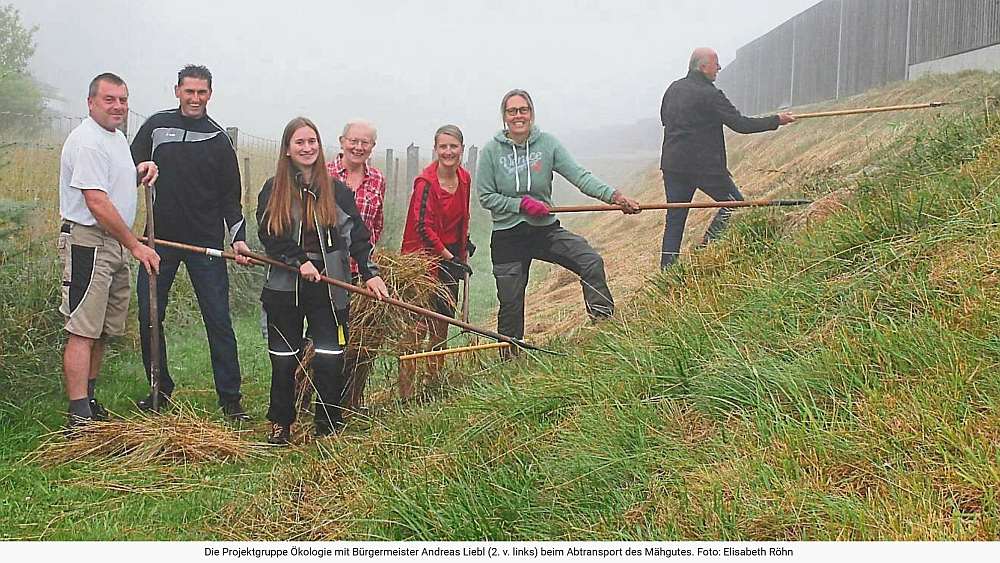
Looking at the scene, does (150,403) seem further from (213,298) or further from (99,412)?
(213,298)

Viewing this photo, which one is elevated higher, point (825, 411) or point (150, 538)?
point (825, 411)

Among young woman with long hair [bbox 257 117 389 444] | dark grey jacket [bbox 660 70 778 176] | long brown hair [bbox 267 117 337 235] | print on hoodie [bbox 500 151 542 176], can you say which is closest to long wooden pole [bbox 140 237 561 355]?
young woman with long hair [bbox 257 117 389 444]

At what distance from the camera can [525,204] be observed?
557cm

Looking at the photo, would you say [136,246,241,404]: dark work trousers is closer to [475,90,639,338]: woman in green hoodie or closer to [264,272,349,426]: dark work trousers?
[264,272,349,426]: dark work trousers

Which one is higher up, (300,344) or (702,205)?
(702,205)

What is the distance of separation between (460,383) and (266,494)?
1.40 metres

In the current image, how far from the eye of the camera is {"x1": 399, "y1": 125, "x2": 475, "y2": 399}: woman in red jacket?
5.53m

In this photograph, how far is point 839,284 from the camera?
4.36 meters

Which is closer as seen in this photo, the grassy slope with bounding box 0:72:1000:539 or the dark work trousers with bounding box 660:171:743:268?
the grassy slope with bounding box 0:72:1000:539

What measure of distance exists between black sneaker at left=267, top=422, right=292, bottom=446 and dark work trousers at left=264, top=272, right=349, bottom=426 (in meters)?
0.03

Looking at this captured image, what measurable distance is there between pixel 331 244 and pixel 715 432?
2176 millimetres

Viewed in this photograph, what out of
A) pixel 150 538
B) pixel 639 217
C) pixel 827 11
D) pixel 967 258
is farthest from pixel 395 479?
pixel 827 11

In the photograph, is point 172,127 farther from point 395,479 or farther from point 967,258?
point 967,258

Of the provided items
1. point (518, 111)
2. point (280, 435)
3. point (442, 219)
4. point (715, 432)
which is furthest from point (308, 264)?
point (715, 432)
